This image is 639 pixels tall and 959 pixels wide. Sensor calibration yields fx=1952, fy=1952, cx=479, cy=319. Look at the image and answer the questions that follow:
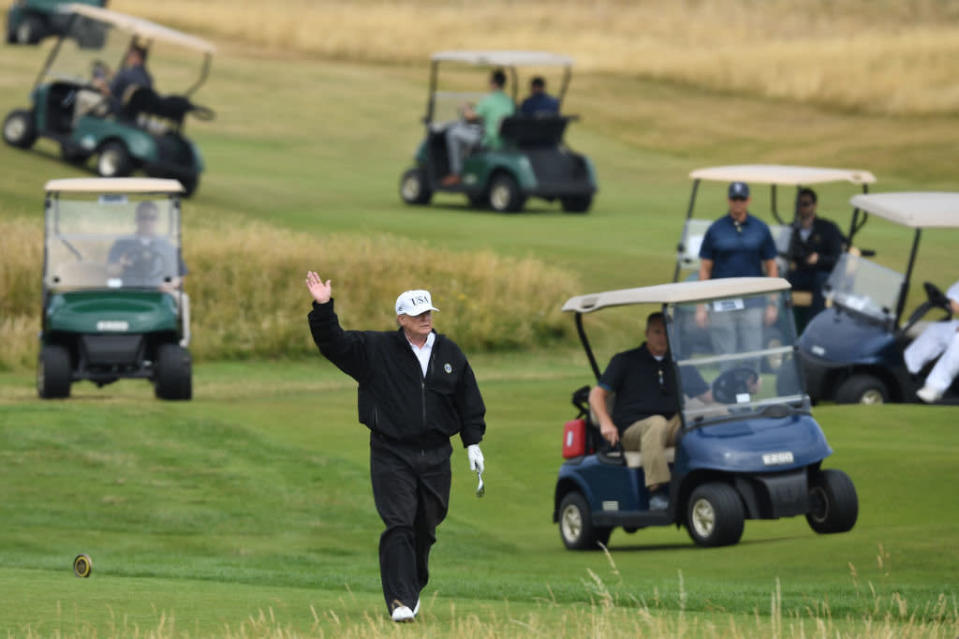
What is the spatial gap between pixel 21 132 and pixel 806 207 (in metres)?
16.8

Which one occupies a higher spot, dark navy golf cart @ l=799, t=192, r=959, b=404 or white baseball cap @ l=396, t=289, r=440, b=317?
white baseball cap @ l=396, t=289, r=440, b=317

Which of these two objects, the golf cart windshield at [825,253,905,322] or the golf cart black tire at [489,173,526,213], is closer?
the golf cart windshield at [825,253,905,322]

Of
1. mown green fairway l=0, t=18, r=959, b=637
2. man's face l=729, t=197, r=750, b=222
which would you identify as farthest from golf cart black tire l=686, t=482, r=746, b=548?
man's face l=729, t=197, r=750, b=222

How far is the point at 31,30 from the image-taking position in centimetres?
4500

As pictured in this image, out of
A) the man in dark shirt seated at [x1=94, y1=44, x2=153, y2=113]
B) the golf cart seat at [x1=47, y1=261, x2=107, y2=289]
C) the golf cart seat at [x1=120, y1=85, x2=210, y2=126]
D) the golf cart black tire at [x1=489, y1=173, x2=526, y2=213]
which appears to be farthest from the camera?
the golf cart black tire at [x1=489, y1=173, x2=526, y2=213]

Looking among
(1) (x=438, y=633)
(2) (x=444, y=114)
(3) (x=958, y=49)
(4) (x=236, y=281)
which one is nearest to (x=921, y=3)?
(3) (x=958, y=49)

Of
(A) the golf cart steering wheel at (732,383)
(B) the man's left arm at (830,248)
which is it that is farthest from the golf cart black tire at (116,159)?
(A) the golf cart steering wheel at (732,383)

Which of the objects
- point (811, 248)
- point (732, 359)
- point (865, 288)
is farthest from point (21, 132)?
point (732, 359)

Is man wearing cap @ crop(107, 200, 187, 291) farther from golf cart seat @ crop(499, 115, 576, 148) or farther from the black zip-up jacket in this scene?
golf cart seat @ crop(499, 115, 576, 148)

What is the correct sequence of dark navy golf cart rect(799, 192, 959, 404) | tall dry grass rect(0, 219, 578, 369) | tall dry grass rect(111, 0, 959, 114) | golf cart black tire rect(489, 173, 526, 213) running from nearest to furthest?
dark navy golf cart rect(799, 192, 959, 404) → tall dry grass rect(0, 219, 578, 369) → golf cart black tire rect(489, 173, 526, 213) → tall dry grass rect(111, 0, 959, 114)

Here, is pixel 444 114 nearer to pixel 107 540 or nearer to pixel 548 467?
pixel 548 467

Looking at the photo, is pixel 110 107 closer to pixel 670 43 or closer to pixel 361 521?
pixel 361 521

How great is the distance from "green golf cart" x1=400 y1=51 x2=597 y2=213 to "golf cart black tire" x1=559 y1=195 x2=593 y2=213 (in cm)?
8

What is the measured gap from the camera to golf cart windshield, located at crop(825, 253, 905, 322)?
58.4ft
